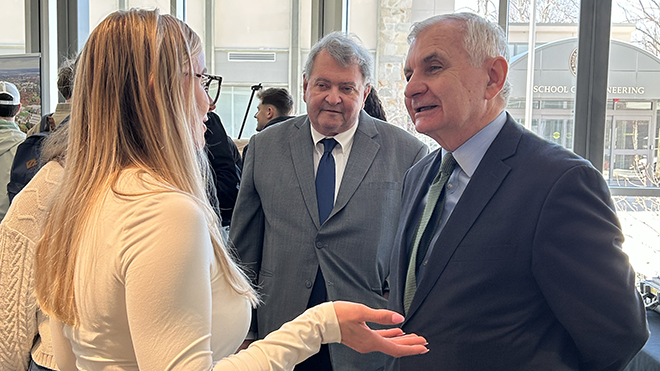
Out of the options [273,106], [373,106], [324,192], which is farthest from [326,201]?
[273,106]

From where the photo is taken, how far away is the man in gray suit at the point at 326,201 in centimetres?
195

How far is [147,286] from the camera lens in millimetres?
834

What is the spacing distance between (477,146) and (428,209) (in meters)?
0.22

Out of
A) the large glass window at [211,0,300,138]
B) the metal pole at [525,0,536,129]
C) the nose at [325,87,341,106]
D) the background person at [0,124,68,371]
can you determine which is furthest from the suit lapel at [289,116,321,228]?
the large glass window at [211,0,300,138]

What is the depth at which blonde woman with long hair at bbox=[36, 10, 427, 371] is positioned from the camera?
850 millimetres

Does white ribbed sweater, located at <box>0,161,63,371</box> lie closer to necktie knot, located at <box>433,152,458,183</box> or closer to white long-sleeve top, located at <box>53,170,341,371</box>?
white long-sleeve top, located at <box>53,170,341,371</box>

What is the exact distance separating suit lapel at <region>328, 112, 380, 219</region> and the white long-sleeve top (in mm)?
1054

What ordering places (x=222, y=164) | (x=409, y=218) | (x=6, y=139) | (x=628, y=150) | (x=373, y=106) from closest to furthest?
1. (x=409, y=218)
2. (x=373, y=106)
3. (x=222, y=164)
4. (x=628, y=150)
5. (x=6, y=139)

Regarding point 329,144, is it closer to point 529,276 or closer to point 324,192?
point 324,192

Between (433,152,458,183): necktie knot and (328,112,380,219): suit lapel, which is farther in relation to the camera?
(328,112,380,219): suit lapel

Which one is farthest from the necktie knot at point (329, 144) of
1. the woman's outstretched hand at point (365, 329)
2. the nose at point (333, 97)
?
the woman's outstretched hand at point (365, 329)

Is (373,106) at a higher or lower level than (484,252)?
higher

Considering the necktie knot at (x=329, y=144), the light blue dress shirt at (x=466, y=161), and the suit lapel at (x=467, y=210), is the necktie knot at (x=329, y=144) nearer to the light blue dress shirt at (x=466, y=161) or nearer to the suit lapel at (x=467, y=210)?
the light blue dress shirt at (x=466, y=161)

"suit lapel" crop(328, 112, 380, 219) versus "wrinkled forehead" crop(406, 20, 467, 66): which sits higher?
"wrinkled forehead" crop(406, 20, 467, 66)
